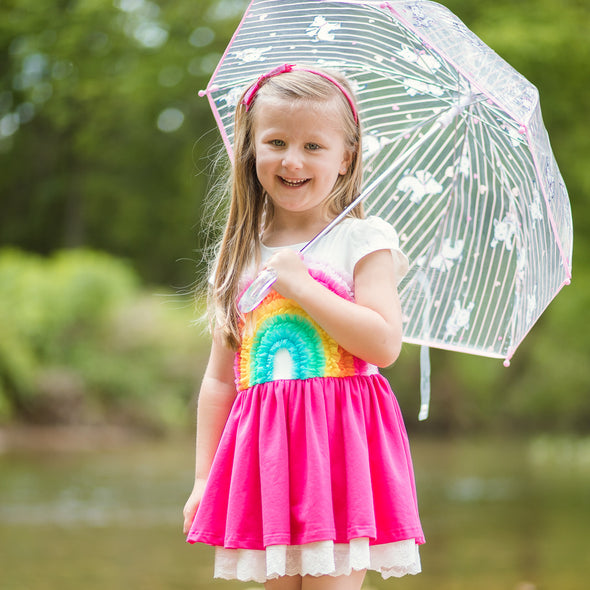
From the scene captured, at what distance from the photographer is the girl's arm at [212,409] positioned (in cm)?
235

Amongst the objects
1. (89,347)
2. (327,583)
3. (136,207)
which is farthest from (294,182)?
(136,207)

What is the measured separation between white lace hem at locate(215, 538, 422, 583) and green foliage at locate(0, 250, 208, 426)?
1095 centimetres

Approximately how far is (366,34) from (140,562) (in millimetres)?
3469

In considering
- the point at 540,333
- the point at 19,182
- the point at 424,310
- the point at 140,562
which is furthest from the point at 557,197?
the point at 19,182

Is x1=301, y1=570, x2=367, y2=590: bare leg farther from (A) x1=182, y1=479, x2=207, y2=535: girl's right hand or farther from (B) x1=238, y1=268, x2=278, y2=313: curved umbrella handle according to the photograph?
(B) x1=238, y1=268, x2=278, y2=313: curved umbrella handle

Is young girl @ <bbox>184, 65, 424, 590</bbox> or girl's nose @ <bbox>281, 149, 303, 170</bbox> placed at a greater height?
girl's nose @ <bbox>281, 149, 303, 170</bbox>

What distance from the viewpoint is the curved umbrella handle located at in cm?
216

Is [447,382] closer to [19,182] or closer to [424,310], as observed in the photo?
[19,182]

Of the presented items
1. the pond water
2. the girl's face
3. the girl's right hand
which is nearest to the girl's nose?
the girl's face

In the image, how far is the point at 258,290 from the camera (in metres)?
2.19

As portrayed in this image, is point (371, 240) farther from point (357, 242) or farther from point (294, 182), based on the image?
point (294, 182)

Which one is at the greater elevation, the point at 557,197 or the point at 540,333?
the point at 540,333

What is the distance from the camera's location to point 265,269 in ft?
7.16

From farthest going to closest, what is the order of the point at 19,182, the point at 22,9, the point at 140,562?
the point at 19,182 < the point at 22,9 < the point at 140,562
